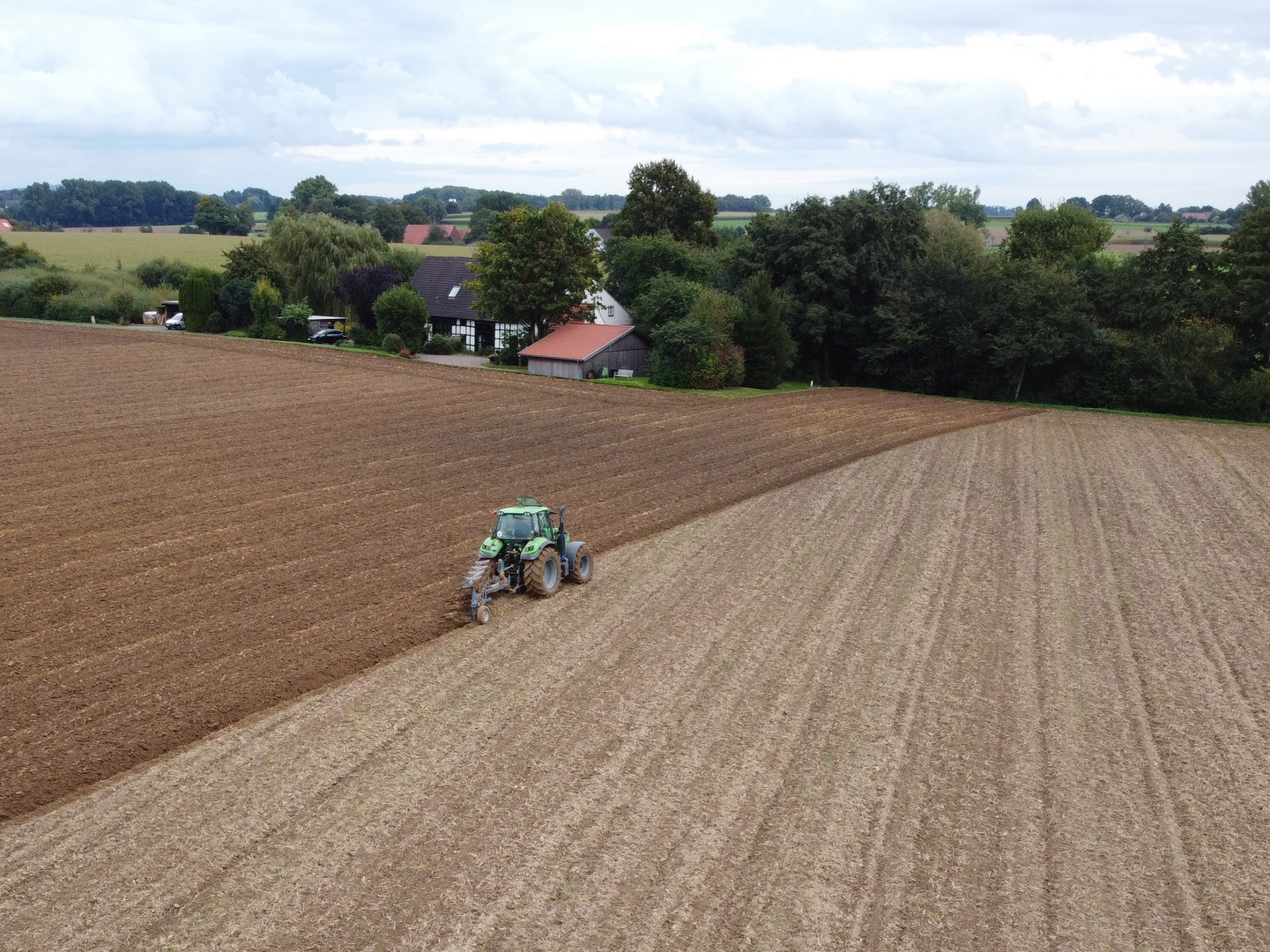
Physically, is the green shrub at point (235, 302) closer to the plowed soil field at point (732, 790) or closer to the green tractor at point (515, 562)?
the green tractor at point (515, 562)

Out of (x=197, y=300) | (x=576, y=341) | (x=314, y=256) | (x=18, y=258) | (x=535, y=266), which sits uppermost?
(x=314, y=256)

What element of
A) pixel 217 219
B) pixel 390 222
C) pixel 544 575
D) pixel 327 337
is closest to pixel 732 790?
pixel 544 575

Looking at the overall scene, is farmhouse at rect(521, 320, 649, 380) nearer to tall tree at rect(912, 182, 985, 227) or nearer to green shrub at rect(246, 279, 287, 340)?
green shrub at rect(246, 279, 287, 340)

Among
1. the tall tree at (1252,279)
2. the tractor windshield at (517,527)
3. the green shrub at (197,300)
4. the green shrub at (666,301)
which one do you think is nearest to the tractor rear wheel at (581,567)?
the tractor windshield at (517,527)

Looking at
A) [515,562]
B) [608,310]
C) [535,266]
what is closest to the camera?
[515,562]

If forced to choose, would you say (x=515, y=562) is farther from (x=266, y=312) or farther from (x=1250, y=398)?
(x=266, y=312)

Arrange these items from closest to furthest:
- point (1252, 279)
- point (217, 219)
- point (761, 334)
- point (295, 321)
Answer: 1. point (1252, 279)
2. point (761, 334)
3. point (295, 321)
4. point (217, 219)

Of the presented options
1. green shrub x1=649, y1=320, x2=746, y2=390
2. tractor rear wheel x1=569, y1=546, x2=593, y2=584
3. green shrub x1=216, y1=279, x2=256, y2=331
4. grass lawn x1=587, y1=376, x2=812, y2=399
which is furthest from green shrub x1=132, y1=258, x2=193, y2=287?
tractor rear wheel x1=569, y1=546, x2=593, y2=584
